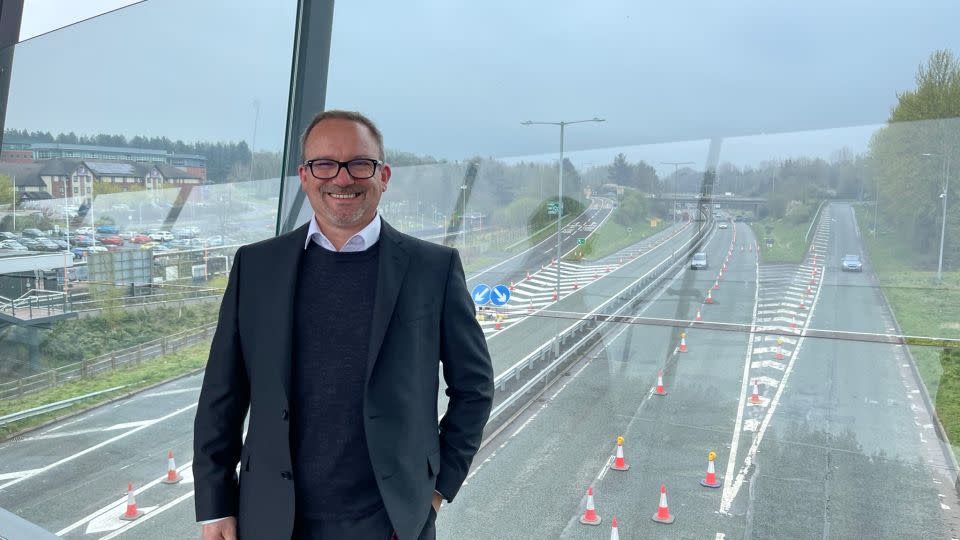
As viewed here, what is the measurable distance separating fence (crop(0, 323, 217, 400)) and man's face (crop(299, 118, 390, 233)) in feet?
6.91

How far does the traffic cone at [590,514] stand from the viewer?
6.90 feet

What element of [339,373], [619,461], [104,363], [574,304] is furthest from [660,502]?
[104,363]

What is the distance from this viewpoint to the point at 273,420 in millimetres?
1448

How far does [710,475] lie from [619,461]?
0.93 feet

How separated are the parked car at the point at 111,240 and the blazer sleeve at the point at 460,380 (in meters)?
2.71

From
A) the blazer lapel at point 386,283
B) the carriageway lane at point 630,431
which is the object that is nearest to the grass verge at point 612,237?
the carriageway lane at point 630,431

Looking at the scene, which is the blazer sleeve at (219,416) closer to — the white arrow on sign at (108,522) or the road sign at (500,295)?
the road sign at (500,295)

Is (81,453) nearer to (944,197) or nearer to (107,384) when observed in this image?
(107,384)

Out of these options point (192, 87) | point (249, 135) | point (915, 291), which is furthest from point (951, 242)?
point (192, 87)

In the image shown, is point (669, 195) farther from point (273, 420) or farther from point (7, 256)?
point (7, 256)

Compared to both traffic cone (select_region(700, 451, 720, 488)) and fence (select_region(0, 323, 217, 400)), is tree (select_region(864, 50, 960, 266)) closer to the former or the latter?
traffic cone (select_region(700, 451, 720, 488))

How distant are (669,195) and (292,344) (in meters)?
1.24

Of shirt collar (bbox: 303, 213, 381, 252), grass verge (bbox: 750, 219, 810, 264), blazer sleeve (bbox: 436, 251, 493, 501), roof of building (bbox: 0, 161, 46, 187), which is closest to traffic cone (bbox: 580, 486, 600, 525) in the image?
blazer sleeve (bbox: 436, 251, 493, 501)

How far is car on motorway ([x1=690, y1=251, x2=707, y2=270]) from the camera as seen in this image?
2.08 m
